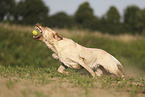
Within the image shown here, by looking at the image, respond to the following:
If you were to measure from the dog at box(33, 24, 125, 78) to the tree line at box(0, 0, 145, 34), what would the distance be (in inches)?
638

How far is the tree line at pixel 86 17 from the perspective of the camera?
25.6m

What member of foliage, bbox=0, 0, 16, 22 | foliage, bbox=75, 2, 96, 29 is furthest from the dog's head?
foliage, bbox=0, 0, 16, 22

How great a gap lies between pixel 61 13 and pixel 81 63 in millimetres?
35365

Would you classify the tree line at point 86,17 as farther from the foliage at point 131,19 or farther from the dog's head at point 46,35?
the dog's head at point 46,35

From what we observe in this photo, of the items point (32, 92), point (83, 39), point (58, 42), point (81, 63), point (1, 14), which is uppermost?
point (1, 14)

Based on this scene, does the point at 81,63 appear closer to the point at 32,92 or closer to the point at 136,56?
the point at 32,92

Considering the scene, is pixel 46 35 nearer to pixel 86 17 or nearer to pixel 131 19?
pixel 86 17

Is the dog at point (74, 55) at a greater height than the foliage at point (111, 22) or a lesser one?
A: lesser

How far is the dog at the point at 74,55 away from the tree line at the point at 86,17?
1621cm

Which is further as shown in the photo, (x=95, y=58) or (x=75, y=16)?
(x=75, y=16)

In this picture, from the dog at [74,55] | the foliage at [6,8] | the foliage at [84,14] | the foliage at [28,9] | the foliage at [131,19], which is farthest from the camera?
the foliage at [84,14]

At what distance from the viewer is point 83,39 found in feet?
48.7

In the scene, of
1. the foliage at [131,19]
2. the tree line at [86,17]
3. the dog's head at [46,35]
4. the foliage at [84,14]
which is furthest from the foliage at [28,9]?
the dog's head at [46,35]

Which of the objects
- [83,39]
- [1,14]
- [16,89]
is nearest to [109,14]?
[1,14]
